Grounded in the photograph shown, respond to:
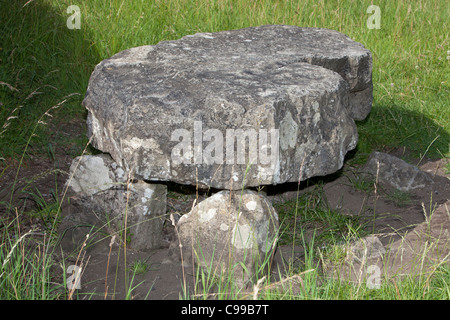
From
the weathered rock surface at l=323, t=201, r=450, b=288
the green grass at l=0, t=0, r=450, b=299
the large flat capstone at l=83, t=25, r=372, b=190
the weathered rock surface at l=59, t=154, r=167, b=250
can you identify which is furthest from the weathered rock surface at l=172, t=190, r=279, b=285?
the green grass at l=0, t=0, r=450, b=299

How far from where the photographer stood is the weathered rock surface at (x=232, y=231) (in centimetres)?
310

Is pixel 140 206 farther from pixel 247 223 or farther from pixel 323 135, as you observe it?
pixel 323 135

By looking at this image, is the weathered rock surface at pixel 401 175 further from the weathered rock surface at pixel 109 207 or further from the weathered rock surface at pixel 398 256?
the weathered rock surface at pixel 109 207

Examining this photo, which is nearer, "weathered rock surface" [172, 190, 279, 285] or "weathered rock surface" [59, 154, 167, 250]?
"weathered rock surface" [172, 190, 279, 285]

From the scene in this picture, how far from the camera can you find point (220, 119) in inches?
120

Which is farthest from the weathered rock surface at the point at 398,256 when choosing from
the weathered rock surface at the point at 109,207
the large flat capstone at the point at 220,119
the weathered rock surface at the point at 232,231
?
the weathered rock surface at the point at 109,207

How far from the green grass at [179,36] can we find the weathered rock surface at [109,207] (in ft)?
1.10

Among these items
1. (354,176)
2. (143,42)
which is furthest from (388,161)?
(143,42)

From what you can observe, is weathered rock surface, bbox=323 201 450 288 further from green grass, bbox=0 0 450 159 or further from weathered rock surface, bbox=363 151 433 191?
green grass, bbox=0 0 450 159

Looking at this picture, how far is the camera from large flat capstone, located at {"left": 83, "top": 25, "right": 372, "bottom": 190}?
304cm

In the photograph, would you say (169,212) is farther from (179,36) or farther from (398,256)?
(179,36)

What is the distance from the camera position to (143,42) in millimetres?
5332

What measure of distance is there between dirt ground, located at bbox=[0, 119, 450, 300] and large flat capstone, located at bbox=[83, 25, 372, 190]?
438mm
